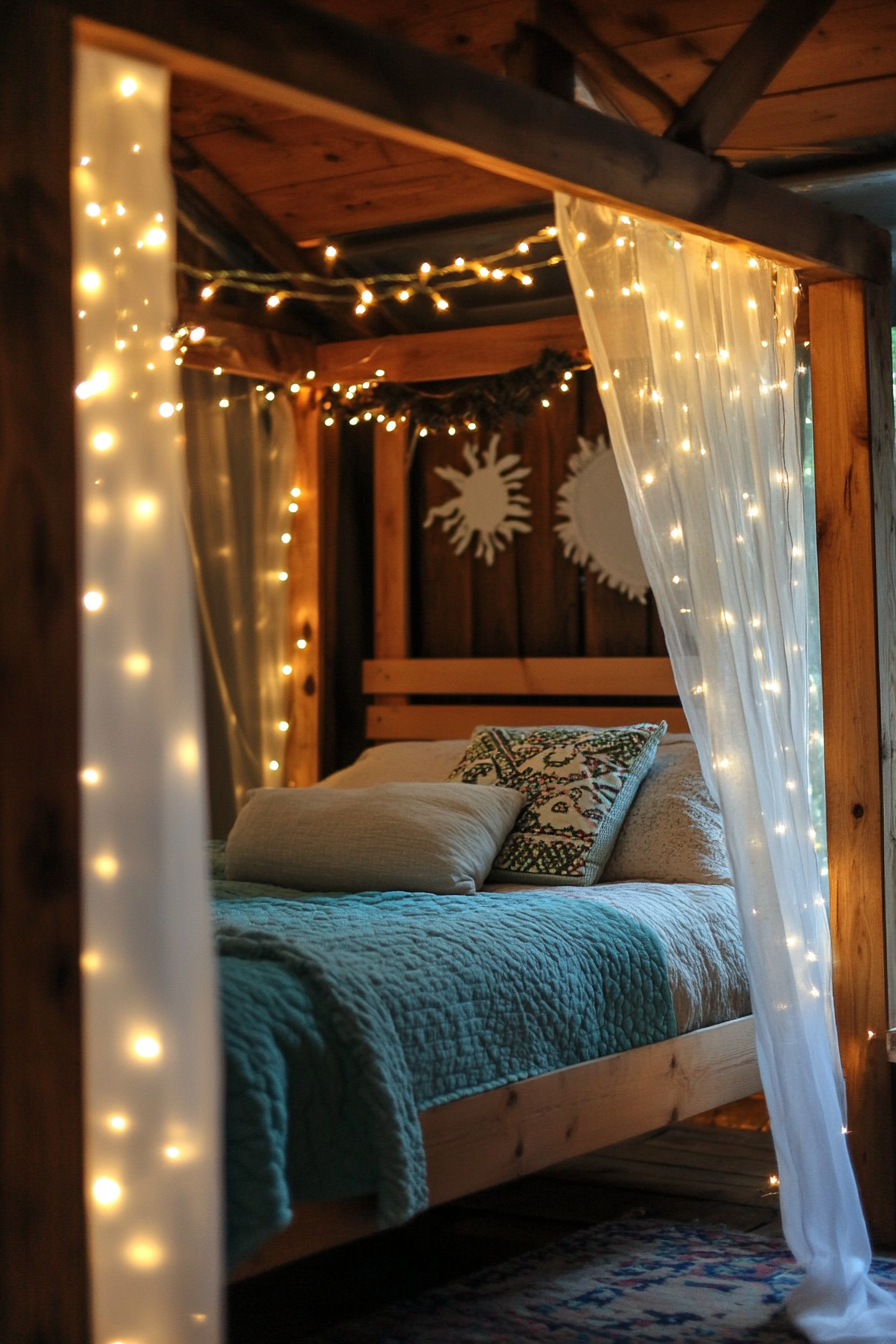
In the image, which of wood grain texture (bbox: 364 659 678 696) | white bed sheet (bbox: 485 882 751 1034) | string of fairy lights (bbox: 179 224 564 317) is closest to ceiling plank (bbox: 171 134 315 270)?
string of fairy lights (bbox: 179 224 564 317)

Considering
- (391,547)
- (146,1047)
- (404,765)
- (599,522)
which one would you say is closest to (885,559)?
(599,522)

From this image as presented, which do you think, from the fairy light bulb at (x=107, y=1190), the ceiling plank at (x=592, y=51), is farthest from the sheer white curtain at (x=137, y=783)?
the ceiling plank at (x=592, y=51)

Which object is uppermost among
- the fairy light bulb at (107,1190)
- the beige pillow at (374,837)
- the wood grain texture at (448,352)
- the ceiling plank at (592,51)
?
the ceiling plank at (592,51)

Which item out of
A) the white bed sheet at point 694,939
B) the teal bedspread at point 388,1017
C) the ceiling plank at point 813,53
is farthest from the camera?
the ceiling plank at point 813,53

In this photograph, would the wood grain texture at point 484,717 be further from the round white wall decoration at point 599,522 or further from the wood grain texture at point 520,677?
the round white wall decoration at point 599,522

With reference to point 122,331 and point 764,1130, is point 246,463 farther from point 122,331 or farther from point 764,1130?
point 122,331

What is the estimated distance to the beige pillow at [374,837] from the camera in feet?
11.7

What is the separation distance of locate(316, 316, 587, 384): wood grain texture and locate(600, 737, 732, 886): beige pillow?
1392mm

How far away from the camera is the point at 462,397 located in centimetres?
490

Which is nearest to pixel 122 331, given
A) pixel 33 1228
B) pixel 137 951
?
pixel 137 951

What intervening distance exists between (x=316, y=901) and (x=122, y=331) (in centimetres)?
169

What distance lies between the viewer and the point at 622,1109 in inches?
127

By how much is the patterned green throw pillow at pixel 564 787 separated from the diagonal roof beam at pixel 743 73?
156cm

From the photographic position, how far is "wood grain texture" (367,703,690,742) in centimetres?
468
